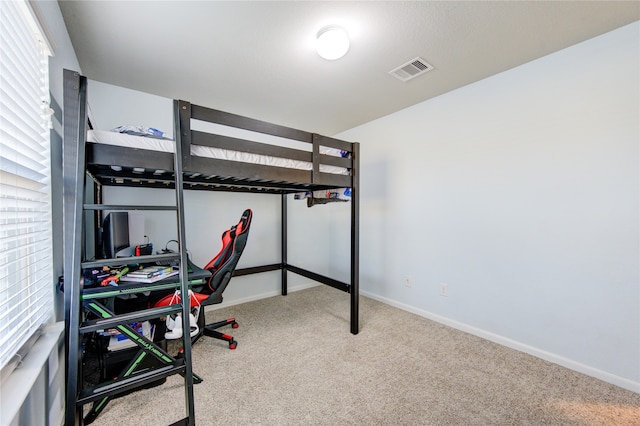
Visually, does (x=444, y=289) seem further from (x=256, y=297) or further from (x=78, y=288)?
(x=78, y=288)

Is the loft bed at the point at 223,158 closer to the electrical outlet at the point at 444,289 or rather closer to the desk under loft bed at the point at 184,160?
the desk under loft bed at the point at 184,160

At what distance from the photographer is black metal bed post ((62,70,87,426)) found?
1167 mm

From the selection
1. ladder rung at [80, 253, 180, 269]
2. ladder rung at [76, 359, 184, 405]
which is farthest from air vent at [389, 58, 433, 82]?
ladder rung at [76, 359, 184, 405]

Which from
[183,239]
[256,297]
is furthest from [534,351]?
[256,297]

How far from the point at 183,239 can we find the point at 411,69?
7.04ft

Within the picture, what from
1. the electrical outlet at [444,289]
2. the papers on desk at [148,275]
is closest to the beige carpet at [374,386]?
the electrical outlet at [444,289]

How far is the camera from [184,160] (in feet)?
4.99

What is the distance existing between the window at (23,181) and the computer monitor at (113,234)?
457mm

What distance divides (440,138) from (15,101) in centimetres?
291

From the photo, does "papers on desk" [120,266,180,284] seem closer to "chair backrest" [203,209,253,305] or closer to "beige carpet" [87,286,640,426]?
"chair backrest" [203,209,253,305]

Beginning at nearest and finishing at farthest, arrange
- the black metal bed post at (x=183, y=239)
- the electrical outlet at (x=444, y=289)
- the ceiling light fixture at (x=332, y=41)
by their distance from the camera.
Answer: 1. the black metal bed post at (x=183, y=239)
2. the ceiling light fixture at (x=332, y=41)
3. the electrical outlet at (x=444, y=289)

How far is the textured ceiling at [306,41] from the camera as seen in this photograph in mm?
1531

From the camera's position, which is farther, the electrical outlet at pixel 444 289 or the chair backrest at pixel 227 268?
the electrical outlet at pixel 444 289

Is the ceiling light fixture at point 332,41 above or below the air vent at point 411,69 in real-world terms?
below
